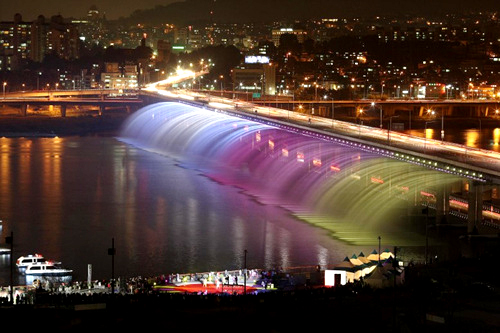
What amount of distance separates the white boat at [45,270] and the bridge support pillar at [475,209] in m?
7.07

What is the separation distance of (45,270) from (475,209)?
7.59m

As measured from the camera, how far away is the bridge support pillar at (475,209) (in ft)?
Result: 61.7

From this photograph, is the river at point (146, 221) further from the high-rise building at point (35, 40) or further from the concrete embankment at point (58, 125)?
the high-rise building at point (35, 40)

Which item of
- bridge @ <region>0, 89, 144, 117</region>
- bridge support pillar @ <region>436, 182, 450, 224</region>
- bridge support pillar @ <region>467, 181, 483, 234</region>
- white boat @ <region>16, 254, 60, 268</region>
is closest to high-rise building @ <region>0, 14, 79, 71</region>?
bridge @ <region>0, 89, 144, 117</region>

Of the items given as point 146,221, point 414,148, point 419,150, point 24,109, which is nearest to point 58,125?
point 24,109

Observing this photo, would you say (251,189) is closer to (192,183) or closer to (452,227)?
(192,183)

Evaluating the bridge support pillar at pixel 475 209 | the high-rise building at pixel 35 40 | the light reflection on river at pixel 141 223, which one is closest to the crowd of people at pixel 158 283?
the light reflection on river at pixel 141 223

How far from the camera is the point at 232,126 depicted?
130ft

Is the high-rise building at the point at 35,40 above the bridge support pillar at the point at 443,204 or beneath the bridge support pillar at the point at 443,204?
above

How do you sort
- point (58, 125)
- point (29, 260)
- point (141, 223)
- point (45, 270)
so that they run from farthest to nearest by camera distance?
point (58, 125) → point (141, 223) → point (29, 260) → point (45, 270)

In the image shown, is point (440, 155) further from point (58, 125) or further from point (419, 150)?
point (58, 125)

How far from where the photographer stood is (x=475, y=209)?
18.9 m

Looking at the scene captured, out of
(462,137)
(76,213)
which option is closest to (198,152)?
(462,137)

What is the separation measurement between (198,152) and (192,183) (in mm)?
9451
